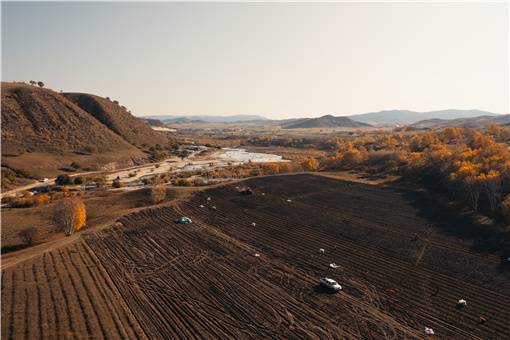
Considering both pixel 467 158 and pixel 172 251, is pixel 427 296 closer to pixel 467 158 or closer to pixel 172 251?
pixel 172 251

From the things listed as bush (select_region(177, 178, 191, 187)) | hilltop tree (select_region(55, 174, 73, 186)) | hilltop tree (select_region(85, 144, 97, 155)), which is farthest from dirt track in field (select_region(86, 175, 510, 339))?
hilltop tree (select_region(85, 144, 97, 155))

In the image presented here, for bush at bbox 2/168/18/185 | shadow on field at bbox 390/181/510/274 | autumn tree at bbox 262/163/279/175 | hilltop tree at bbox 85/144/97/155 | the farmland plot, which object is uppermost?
hilltop tree at bbox 85/144/97/155

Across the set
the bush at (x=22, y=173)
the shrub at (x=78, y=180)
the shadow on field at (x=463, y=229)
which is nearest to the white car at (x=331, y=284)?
the shadow on field at (x=463, y=229)

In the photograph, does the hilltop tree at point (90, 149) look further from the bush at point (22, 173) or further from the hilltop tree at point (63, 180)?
the hilltop tree at point (63, 180)

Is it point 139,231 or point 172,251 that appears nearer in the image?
point 172,251

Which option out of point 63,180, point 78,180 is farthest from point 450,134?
point 63,180

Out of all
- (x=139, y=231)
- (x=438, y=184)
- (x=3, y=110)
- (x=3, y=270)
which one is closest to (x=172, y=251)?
(x=139, y=231)

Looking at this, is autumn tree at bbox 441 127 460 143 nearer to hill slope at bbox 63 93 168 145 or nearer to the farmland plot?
the farmland plot
